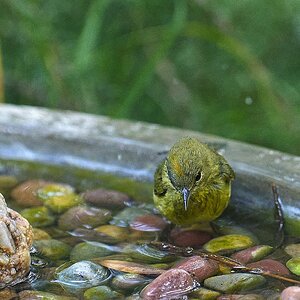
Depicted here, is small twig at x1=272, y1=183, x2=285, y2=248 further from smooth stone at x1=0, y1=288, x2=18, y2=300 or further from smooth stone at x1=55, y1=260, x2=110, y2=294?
smooth stone at x1=0, y1=288, x2=18, y2=300

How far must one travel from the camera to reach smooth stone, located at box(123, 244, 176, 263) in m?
2.51

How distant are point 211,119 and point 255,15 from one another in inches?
34.1

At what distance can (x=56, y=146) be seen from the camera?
3.42m

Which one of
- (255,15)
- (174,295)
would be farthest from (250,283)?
(255,15)

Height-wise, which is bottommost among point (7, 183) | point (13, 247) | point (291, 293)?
point (7, 183)

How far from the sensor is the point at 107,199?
10.0 feet

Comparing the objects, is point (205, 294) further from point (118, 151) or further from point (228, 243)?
point (118, 151)

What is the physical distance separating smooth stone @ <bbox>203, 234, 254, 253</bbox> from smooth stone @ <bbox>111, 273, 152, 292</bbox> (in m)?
0.34

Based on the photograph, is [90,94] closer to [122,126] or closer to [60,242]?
[122,126]

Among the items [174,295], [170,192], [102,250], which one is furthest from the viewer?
[170,192]

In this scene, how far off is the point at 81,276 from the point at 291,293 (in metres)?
0.64

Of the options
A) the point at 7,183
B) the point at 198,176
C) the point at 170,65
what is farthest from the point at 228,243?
the point at 170,65

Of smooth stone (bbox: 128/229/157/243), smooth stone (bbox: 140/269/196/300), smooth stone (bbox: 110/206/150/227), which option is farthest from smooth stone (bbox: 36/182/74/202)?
smooth stone (bbox: 140/269/196/300)

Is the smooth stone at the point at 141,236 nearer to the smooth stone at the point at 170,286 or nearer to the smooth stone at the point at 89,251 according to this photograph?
the smooth stone at the point at 89,251
